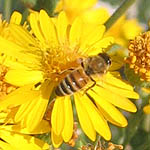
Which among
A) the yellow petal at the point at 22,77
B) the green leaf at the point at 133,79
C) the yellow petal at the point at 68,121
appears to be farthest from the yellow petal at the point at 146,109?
the yellow petal at the point at 22,77

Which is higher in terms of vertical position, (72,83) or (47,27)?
(47,27)

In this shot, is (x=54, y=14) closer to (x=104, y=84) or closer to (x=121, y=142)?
(x=104, y=84)

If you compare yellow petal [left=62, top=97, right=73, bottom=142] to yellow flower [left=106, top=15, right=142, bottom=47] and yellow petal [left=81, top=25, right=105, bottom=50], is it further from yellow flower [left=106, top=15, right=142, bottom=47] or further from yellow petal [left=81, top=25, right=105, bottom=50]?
yellow flower [left=106, top=15, right=142, bottom=47]

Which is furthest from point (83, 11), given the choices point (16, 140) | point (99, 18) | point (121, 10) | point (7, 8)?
point (16, 140)

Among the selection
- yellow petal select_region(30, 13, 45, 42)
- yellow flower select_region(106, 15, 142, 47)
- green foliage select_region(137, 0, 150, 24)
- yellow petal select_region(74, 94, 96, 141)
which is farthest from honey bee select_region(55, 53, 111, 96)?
green foliage select_region(137, 0, 150, 24)

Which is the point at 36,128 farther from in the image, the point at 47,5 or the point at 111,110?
the point at 47,5

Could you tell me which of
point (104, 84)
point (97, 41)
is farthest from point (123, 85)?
point (97, 41)
